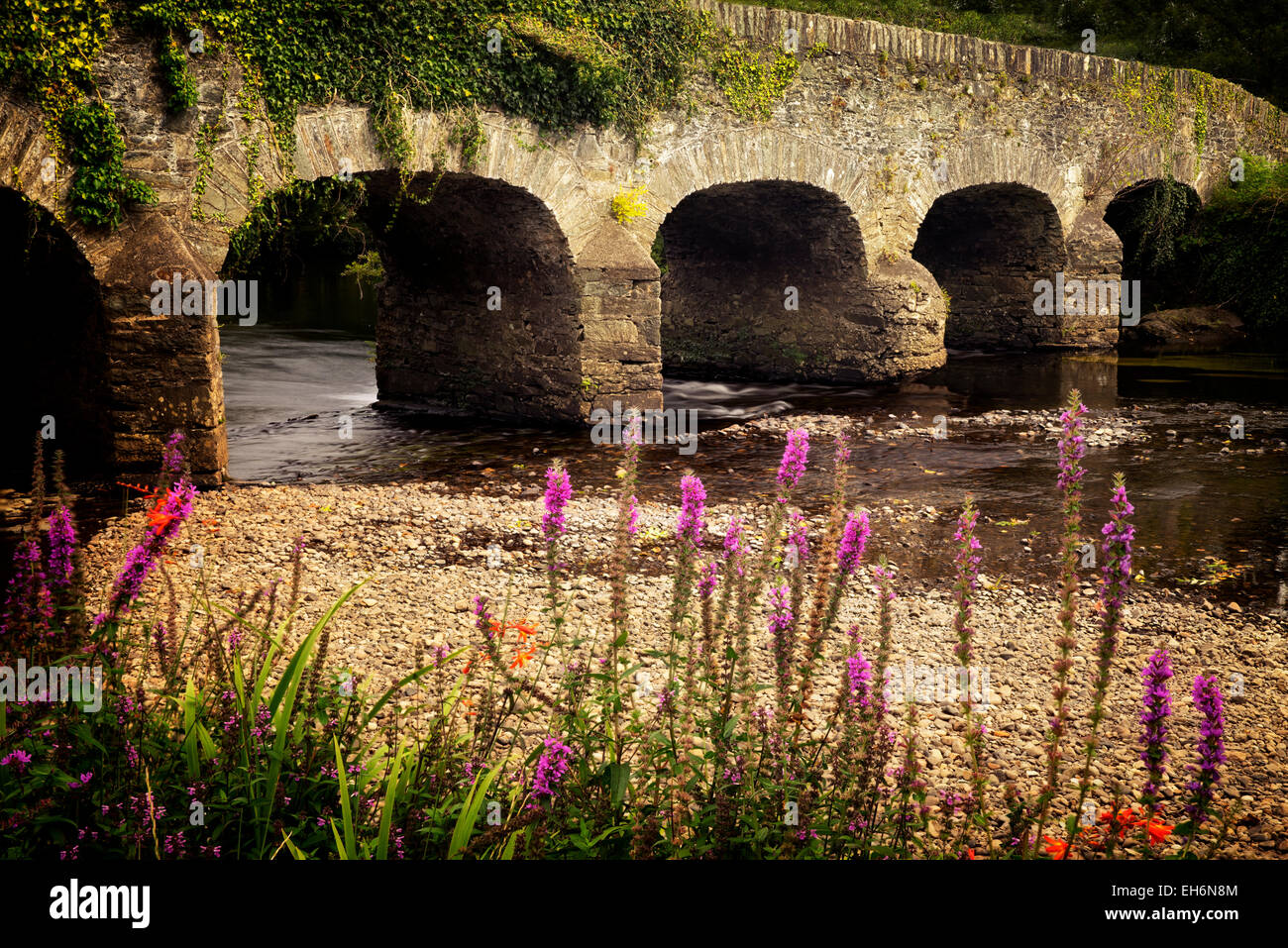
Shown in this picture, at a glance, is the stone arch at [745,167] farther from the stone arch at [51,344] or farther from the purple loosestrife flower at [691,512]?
the purple loosestrife flower at [691,512]

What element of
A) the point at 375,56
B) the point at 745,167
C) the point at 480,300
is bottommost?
the point at 480,300

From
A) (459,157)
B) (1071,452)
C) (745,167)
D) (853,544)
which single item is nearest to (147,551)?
(853,544)

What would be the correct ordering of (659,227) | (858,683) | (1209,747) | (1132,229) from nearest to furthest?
(1209,747) < (858,683) < (659,227) < (1132,229)

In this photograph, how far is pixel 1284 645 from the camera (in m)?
5.53

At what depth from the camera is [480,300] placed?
1181cm

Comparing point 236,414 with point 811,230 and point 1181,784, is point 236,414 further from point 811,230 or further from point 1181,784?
point 1181,784

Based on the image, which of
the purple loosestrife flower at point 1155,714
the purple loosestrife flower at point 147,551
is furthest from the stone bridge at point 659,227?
the purple loosestrife flower at point 1155,714

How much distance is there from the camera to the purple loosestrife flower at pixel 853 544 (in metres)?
2.97

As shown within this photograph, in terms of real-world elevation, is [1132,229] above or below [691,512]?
above

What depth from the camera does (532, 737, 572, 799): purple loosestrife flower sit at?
2713mm

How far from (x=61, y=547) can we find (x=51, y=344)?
264 inches

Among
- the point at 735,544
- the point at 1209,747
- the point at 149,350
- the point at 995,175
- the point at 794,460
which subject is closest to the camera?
the point at 1209,747

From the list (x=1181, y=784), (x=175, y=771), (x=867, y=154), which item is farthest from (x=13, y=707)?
(x=867, y=154)

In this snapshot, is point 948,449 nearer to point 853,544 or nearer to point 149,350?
point 149,350
